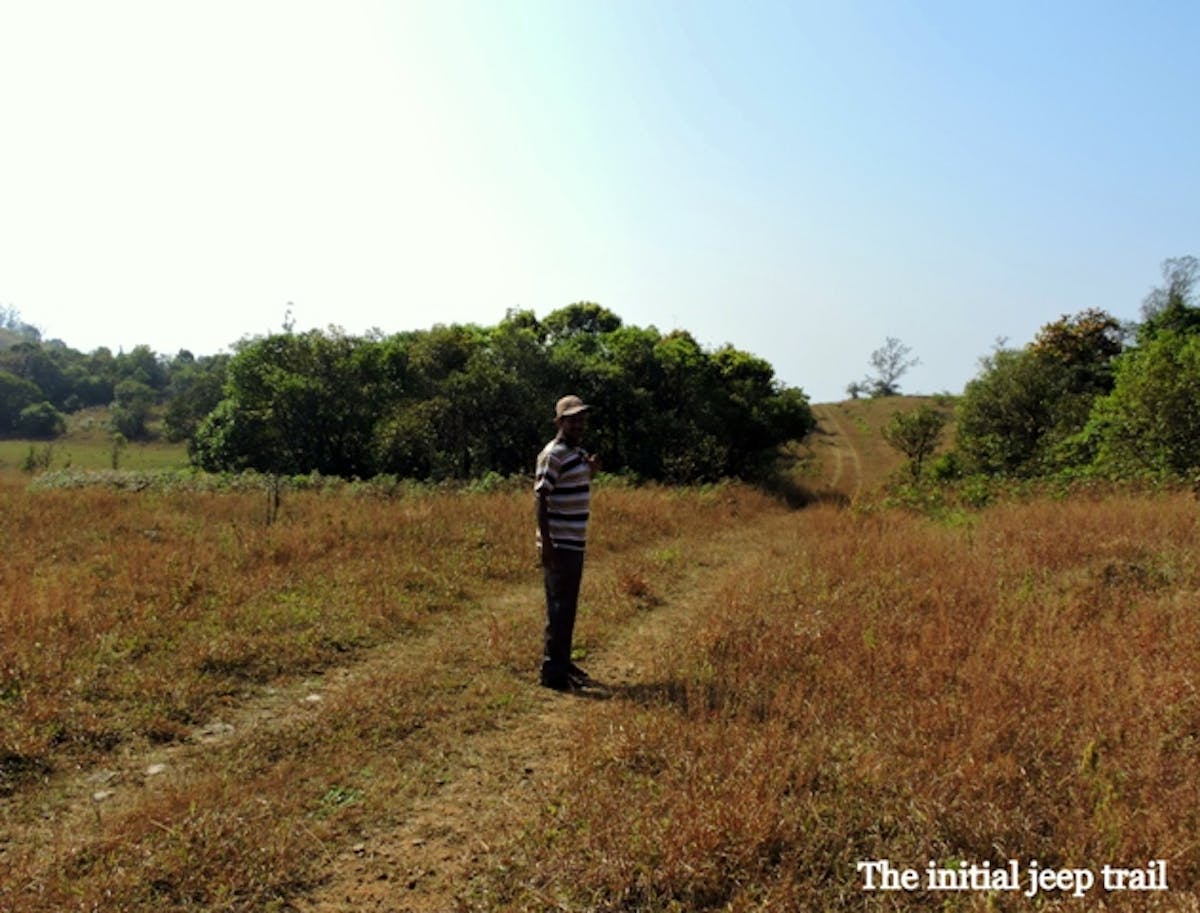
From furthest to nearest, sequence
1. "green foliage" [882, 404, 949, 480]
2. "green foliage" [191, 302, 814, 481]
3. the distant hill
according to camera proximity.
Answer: the distant hill, "green foliage" [882, 404, 949, 480], "green foliage" [191, 302, 814, 481]

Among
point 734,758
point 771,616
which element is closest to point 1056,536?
point 771,616

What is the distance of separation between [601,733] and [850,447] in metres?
55.2

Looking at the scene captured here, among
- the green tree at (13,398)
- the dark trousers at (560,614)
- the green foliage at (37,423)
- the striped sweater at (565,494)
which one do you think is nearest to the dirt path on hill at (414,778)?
the dark trousers at (560,614)

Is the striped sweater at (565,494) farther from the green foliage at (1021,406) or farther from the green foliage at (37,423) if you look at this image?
the green foliage at (37,423)

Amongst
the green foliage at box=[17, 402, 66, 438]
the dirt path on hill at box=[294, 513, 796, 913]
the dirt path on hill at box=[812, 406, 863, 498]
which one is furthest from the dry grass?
the green foliage at box=[17, 402, 66, 438]

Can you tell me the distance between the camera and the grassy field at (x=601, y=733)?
3203mm

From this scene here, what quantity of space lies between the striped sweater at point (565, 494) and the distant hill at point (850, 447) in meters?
27.8

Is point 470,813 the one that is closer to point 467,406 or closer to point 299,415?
point 467,406

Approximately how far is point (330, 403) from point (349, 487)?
1194cm

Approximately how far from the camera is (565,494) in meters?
5.82

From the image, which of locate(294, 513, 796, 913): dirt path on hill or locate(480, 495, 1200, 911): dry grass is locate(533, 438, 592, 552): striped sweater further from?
locate(480, 495, 1200, 911): dry grass

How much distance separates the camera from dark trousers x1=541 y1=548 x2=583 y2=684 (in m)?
5.78

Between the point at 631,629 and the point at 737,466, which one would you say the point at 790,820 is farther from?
the point at 737,466

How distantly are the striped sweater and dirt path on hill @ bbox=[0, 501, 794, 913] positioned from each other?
4.29 feet
